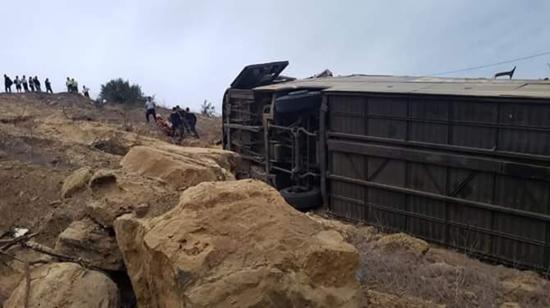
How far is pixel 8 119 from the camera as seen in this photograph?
18094 millimetres

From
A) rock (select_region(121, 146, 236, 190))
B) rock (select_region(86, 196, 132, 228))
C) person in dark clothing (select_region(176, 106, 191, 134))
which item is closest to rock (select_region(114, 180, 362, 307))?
rock (select_region(86, 196, 132, 228))

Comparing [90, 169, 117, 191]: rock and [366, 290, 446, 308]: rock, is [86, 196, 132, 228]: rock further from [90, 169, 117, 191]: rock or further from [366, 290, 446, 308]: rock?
[366, 290, 446, 308]: rock

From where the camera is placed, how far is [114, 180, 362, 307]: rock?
388 centimetres

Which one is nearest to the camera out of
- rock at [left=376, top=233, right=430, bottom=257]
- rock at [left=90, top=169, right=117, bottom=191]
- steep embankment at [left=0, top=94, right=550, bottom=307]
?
steep embankment at [left=0, top=94, right=550, bottom=307]

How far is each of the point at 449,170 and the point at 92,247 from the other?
8.29 meters

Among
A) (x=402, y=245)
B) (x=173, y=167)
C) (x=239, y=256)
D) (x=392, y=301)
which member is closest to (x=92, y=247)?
(x=173, y=167)

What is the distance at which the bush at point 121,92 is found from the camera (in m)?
33.4

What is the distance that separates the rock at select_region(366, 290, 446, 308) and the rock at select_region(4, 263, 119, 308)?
231cm

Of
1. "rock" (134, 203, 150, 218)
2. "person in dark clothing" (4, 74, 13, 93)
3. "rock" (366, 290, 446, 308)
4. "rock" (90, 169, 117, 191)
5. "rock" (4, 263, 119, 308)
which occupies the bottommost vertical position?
"rock" (366, 290, 446, 308)

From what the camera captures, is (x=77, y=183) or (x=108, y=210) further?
(x=77, y=183)

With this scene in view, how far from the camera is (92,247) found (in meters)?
5.44

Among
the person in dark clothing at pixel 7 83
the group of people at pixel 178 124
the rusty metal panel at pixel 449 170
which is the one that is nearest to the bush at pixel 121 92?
the person in dark clothing at pixel 7 83

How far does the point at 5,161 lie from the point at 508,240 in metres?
9.85

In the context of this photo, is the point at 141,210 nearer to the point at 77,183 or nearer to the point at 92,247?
the point at 92,247
